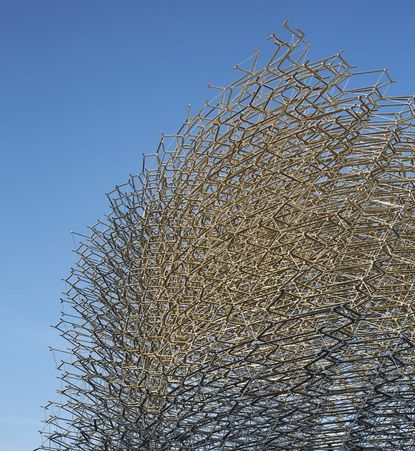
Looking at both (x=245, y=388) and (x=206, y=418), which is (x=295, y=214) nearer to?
(x=245, y=388)

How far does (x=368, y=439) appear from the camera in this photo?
16.4 m

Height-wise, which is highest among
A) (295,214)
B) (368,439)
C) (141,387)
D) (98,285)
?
(98,285)

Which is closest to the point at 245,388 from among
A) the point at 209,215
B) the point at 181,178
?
the point at 209,215

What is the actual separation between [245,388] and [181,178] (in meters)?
4.70

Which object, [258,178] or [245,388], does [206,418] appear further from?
[258,178]

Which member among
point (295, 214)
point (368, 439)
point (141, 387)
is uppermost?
point (295, 214)

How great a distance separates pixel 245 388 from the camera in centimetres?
1480

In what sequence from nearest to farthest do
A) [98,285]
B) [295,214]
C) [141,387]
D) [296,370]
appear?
[296,370]
[295,214]
[141,387]
[98,285]

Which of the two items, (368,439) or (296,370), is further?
(368,439)

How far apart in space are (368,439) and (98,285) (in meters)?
6.78

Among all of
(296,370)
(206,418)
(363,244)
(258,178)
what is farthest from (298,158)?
(206,418)

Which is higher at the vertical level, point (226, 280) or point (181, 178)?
point (181, 178)

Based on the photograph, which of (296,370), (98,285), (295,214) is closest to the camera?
(296,370)

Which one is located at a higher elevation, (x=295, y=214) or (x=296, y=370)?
(x=295, y=214)
